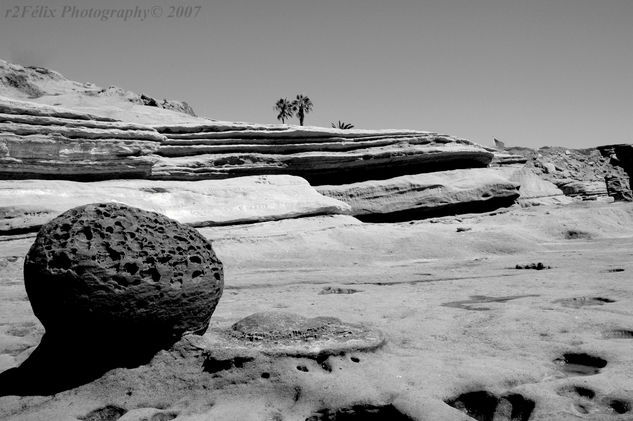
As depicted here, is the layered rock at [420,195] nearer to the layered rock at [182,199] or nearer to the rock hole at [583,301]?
the layered rock at [182,199]

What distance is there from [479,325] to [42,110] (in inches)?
429

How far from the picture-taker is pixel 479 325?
17.3 ft

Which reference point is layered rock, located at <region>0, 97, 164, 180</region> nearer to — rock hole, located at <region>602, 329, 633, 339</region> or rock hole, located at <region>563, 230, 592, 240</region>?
rock hole, located at <region>563, 230, 592, 240</region>

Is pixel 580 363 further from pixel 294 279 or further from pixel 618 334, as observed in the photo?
pixel 294 279

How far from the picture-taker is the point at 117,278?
3949 mm

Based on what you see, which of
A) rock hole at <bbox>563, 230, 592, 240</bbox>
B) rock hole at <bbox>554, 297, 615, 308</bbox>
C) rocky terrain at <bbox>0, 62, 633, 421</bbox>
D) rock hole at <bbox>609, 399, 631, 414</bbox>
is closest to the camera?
rock hole at <bbox>609, 399, 631, 414</bbox>

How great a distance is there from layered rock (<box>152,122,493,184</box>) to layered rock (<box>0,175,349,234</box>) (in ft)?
2.46

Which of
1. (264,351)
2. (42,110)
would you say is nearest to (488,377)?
(264,351)

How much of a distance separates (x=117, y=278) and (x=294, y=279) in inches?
190

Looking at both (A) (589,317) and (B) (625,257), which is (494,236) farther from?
(A) (589,317)

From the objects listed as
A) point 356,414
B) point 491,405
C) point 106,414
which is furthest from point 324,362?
point 106,414

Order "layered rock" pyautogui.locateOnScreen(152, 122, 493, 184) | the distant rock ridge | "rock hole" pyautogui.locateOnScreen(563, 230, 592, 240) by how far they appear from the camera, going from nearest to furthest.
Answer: "rock hole" pyautogui.locateOnScreen(563, 230, 592, 240), "layered rock" pyautogui.locateOnScreen(152, 122, 493, 184), the distant rock ridge

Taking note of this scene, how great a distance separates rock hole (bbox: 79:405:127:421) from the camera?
3471 mm

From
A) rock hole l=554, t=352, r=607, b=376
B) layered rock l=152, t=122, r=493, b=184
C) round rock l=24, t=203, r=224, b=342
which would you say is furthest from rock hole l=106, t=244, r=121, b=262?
layered rock l=152, t=122, r=493, b=184
